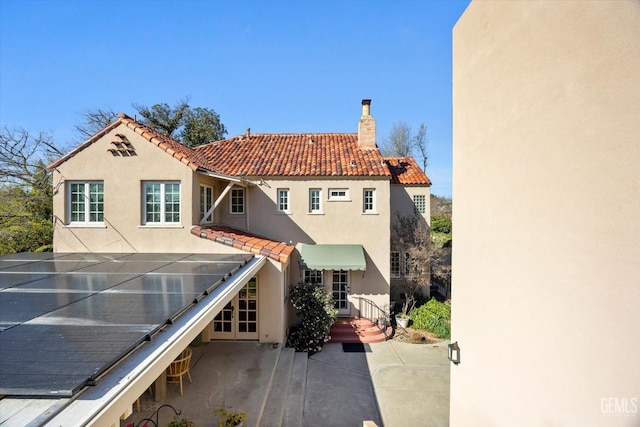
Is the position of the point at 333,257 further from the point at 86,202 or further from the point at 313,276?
the point at 86,202

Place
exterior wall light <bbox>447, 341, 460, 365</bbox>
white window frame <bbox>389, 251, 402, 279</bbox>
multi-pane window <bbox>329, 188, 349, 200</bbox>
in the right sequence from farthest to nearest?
white window frame <bbox>389, 251, 402, 279</bbox>
multi-pane window <bbox>329, 188, 349, 200</bbox>
exterior wall light <bbox>447, 341, 460, 365</bbox>

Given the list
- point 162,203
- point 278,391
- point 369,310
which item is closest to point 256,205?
point 162,203

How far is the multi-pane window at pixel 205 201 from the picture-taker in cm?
2064

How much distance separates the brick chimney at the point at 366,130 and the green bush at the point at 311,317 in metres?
15.2

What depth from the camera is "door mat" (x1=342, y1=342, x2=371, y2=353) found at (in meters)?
20.2

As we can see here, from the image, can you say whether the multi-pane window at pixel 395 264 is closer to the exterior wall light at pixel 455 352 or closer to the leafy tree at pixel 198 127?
the exterior wall light at pixel 455 352

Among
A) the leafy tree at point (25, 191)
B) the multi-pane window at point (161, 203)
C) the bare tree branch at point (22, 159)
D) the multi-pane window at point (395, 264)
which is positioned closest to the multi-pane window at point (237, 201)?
the multi-pane window at point (161, 203)

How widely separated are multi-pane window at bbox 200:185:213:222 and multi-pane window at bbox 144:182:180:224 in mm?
1936

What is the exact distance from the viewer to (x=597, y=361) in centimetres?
499

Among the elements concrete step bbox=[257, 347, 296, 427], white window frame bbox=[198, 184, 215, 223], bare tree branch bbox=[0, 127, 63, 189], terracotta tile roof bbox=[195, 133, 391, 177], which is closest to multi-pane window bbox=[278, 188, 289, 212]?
terracotta tile roof bbox=[195, 133, 391, 177]

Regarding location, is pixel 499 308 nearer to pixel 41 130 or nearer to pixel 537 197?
pixel 537 197

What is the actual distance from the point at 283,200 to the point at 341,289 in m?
9.52

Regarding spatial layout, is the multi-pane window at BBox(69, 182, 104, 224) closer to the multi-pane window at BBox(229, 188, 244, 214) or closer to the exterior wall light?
the multi-pane window at BBox(229, 188, 244, 214)

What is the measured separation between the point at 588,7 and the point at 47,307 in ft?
49.7
